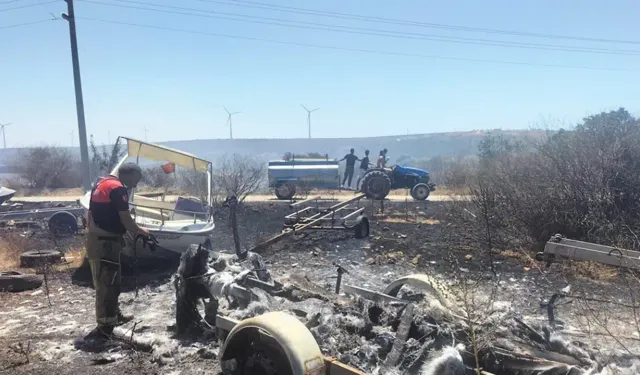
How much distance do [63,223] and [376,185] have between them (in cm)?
994

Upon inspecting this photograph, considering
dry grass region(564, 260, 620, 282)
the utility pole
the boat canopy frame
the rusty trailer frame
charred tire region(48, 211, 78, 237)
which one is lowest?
dry grass region(564, 260, 620, 282)

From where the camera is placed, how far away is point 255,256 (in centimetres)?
484

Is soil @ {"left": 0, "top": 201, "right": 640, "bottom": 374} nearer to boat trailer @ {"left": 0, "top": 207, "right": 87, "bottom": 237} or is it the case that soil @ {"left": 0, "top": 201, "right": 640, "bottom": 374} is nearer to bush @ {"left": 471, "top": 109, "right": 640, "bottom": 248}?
bush @ {"left": 471, "top": 109, "right": 640, "bottom": 248}

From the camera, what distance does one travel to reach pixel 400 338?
261cm

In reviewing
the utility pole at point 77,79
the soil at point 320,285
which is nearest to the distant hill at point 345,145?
the utility pole at point 77,79

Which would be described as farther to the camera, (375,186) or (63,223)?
(375,186)

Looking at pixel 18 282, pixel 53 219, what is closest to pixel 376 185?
pixel 53 219

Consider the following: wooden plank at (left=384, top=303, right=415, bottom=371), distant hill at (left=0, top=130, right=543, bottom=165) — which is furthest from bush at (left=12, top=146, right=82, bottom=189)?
distant hill at (left=0, top=130, right=543, bottom=165)

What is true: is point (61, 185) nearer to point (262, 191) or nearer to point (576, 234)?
point (262, 191)

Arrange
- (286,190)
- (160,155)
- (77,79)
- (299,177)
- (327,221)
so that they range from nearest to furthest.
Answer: (160,155) → (327,221) → (77,79) → (286,190) → (299,177)

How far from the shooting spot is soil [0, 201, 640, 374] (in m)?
3.86

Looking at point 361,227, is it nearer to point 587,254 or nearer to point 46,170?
point 587,254

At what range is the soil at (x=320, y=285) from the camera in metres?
3.86

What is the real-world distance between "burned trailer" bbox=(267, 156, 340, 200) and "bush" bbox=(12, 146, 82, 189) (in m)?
15.6
